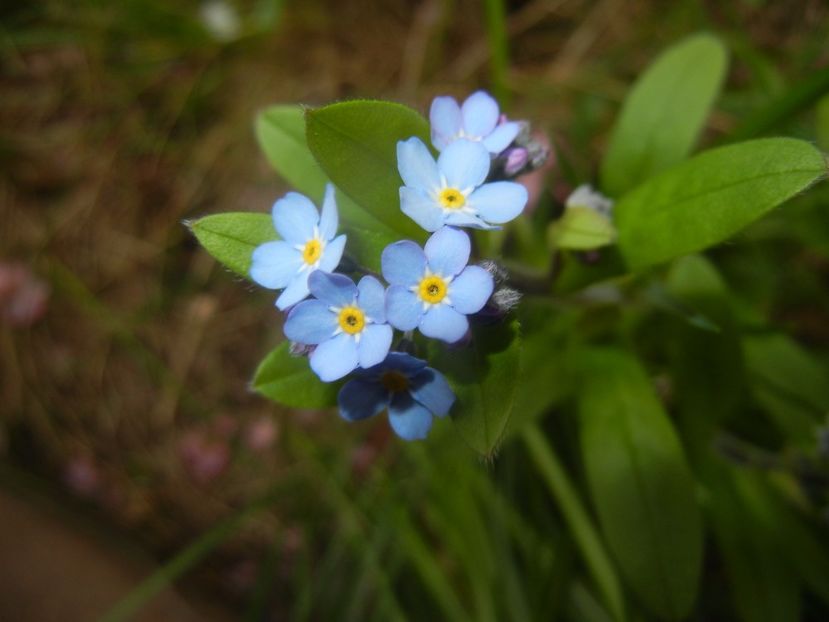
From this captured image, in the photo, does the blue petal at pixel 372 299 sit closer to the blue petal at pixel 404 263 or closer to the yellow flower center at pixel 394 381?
the blue petal at pixel 404 263

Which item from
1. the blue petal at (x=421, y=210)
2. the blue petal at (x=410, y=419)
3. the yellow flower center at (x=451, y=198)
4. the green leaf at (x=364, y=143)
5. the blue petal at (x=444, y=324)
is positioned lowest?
the blue petal at (x=410, y=419)

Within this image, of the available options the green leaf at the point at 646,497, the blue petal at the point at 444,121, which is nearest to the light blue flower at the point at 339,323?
the blue petal at the point at 444,121

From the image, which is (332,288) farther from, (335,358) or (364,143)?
(364,143)

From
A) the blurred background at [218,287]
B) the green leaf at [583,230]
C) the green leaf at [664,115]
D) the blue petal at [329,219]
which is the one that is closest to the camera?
the blue petal at [329,219]

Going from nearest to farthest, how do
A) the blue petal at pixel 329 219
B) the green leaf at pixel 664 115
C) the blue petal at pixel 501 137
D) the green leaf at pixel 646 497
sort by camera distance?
1. the blue petal at pixel 329 219
2. the blue petal at pixel 501 137
3. the green leaf at pixel 646 497
4. the green leaf at pixel 664 115

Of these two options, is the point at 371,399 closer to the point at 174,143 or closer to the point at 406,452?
the point at 406,452

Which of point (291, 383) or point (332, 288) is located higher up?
point (332, 288)

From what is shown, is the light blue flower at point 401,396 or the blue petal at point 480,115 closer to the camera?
the light blue flower at point 401,396

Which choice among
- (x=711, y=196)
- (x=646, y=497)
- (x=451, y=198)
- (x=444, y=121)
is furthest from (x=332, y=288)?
(x=646, y=497)
